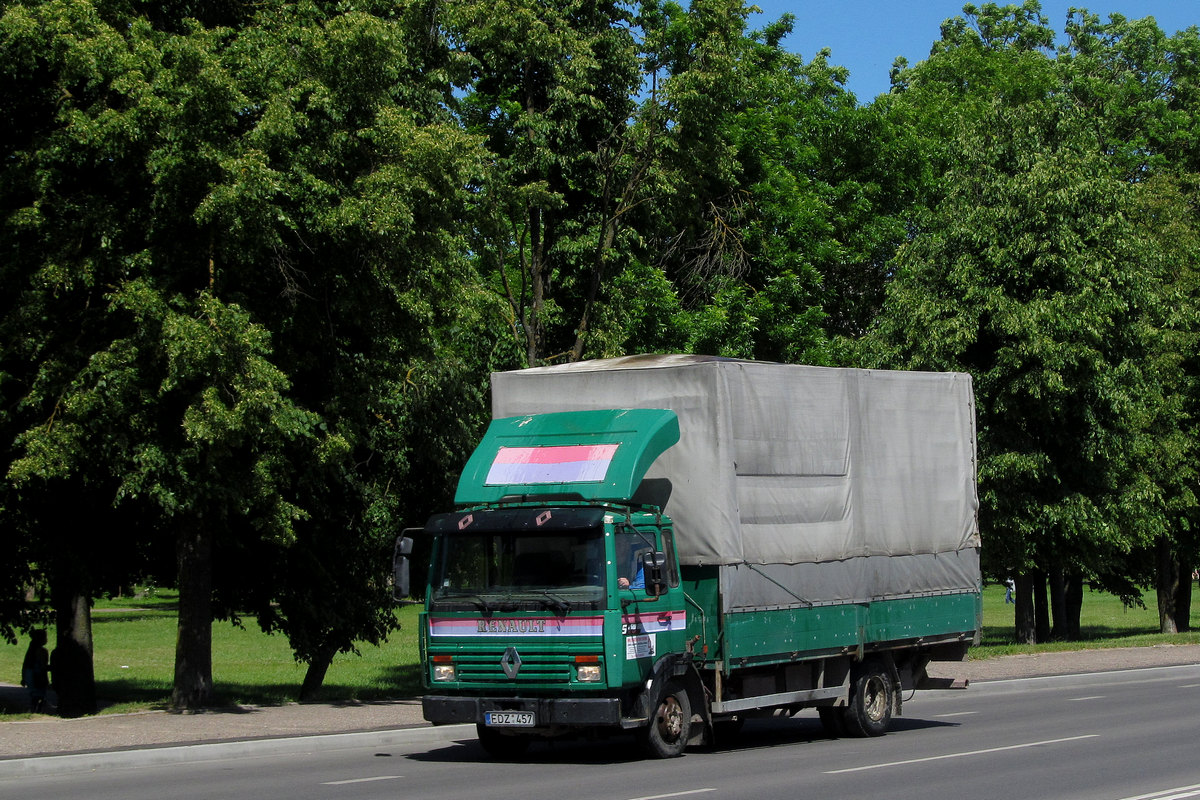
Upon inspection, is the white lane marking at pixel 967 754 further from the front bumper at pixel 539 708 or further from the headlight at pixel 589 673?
the headlight at pixel 589 673

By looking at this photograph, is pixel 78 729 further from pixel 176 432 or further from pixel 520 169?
pixel 520 169

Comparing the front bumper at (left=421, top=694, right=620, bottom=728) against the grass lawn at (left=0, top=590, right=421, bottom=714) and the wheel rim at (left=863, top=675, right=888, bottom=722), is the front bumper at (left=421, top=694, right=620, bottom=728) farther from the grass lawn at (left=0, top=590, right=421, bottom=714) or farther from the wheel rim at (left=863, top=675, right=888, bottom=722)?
the grass lawn at (left=0, top=590, right=421, bottom=714)

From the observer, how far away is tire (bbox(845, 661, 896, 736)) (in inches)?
599

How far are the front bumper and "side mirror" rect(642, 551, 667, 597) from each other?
3.50ft

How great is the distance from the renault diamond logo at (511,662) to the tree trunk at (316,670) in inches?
383

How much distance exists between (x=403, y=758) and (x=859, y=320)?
1004 inches

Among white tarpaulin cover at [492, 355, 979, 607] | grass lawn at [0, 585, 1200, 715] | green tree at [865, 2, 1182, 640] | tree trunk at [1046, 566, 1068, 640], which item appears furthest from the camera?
tree trunk at [1046, 566, 1068, 640]

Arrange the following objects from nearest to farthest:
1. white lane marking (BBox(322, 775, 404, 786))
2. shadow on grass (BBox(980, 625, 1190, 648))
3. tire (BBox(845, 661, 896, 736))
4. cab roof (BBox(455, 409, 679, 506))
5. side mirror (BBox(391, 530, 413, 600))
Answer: white lane marking (BBox(322, 775, 404, 786)) < cab roof (BBox(455, 409, 679, 506)) < side mirror (BBox(391, 530, 413, 600)) < tire (BBox(845, 661, 896, 736)) < shadow on grass (BBox(980, 625, 1190, 648))

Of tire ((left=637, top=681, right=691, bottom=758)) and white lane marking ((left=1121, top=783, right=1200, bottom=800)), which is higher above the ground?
tire ((left=637, top=681, right=691, bottom=758))

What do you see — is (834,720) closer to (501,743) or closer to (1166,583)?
(501,743)

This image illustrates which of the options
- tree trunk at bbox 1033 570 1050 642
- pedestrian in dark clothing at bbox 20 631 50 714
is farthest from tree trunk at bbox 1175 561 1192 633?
pedestrian in dark clothing at bbox 20 631 50 714

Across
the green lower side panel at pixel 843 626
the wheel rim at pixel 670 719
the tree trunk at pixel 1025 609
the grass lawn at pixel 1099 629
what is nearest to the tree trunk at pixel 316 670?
the wheel rim at pixel 670 719

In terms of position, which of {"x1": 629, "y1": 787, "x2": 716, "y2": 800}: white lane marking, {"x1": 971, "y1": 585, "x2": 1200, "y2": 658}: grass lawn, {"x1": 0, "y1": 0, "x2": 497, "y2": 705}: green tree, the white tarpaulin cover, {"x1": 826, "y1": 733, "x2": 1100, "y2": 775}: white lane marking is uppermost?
{"x1": 0, "y1": 0, "x2": 497, "y2": 705}: green tree

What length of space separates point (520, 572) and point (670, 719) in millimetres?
2217
